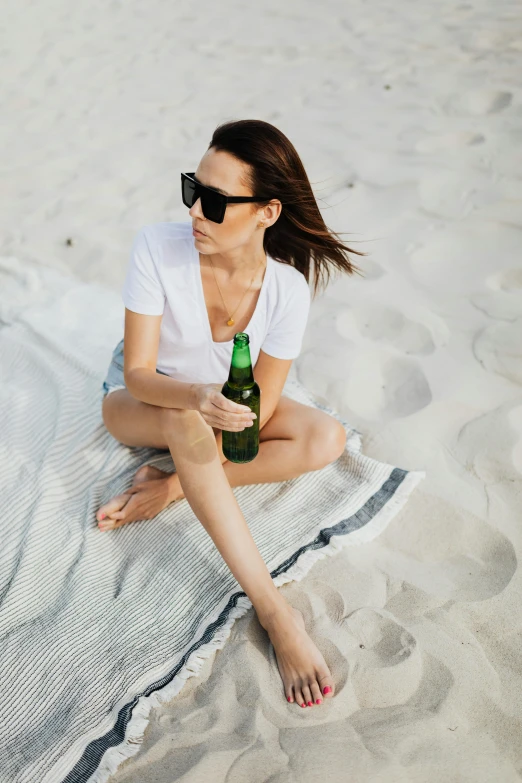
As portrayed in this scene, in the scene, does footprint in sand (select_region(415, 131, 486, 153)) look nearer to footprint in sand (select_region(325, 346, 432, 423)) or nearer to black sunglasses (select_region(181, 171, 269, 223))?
footprint in sand (select_region(325, 346, 432, 423))

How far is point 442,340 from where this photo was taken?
11.3ft

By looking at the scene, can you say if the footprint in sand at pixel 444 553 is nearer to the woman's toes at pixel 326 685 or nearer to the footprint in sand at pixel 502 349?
the woman's toes at pixel 326 685

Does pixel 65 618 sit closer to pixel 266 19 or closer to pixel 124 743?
pixel 124 743

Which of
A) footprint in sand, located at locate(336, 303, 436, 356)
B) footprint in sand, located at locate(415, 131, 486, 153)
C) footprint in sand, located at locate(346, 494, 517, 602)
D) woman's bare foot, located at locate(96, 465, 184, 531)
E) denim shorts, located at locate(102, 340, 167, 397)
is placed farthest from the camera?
footprint in sand, located at locate(415, 131, 486, 153)

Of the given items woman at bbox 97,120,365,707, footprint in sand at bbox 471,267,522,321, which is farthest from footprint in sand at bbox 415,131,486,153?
woman at bbox 97,120,365,707

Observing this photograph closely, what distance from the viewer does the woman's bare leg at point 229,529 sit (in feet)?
7.05

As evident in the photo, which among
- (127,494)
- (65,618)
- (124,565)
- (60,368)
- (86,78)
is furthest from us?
(86,78)

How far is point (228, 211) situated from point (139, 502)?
1.09m

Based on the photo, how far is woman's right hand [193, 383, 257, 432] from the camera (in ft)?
6.51

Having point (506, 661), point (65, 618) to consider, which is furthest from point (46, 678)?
point (506, 661)

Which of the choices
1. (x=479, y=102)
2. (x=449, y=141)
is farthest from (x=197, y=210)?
(x=479, y=102)

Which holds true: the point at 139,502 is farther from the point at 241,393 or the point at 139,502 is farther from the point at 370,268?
the point at 370,268

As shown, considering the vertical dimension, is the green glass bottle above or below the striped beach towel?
above

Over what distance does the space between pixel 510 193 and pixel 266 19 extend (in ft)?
14.0
